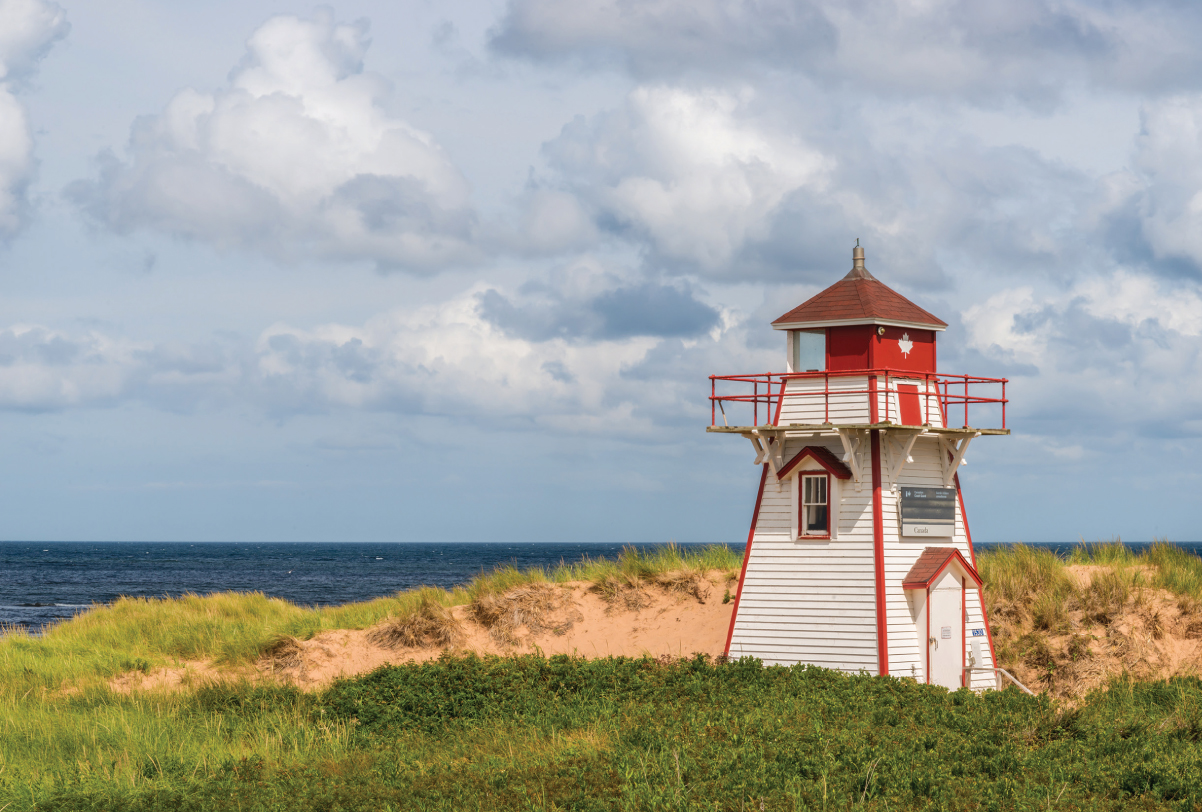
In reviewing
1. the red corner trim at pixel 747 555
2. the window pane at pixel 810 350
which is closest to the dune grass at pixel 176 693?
the red corner trim at pixel 747 555

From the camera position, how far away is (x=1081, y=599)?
87.1 feet

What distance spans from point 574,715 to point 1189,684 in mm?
12191

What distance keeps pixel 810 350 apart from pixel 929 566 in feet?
15.6

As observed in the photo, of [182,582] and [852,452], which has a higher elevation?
[852,452]

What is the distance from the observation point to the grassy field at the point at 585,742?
1207 centimetres

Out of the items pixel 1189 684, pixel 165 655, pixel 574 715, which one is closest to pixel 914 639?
pixel 1189 684

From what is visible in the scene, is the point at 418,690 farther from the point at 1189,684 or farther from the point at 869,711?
the point at 1189,684

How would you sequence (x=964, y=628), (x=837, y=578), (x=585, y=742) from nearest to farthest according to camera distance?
1. (x=585, y=742)
2. (x=837, y=578)
3. (x=964, y=628)

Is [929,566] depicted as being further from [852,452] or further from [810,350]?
[810,350]

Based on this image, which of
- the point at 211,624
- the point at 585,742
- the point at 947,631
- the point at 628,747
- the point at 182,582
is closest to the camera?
the point at 628,747

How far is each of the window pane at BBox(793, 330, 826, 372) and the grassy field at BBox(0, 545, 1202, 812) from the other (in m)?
6.03

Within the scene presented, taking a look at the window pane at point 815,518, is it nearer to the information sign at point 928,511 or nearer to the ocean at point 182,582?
the information sign at point 928,511

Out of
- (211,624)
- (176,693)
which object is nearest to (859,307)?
(176,693)

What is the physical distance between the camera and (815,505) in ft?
71.1
